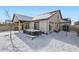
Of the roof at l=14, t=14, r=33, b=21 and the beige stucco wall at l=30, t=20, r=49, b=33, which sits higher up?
the roof at l=14, t=14, r=33, b=21

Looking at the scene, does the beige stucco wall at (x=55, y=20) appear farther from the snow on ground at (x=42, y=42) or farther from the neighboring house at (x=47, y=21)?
the snow on ground at (x=42, y=42)

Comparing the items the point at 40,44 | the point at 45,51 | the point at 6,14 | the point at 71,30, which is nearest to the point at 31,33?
the point at 40,44

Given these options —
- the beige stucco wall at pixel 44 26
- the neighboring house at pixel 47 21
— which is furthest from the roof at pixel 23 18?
the beige stucco wall at pixel 44 26

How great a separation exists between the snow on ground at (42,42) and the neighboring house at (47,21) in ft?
0.34

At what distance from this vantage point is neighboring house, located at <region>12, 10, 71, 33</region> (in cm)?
223

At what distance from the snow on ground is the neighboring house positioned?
10cm

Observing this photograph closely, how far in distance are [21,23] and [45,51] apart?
2.07 feet

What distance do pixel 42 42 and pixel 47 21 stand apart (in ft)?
1.19

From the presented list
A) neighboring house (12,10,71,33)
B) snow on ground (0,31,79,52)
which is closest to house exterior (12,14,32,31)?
neighboring house (12,10,71,33)

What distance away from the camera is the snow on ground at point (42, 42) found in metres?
2.17

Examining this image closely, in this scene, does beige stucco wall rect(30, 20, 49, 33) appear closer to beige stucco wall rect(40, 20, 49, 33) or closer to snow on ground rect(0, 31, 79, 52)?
beige stucco wall rect(40, 20, 49, 33)

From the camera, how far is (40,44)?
2.23 metres
